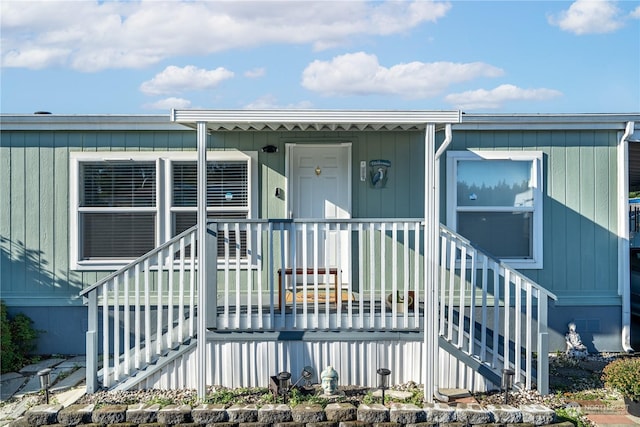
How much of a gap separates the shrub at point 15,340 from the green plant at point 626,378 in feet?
19.7

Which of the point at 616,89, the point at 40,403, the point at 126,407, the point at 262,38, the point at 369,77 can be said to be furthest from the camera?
the point at 369,77

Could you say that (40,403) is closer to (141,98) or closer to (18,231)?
(18,231)

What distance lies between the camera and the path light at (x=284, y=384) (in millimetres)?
4211

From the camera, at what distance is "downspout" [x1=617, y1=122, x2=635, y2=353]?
583 cm

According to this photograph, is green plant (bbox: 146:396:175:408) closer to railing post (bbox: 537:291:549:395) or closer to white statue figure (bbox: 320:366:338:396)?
white statue figure (bbox: 320:366:338:396)

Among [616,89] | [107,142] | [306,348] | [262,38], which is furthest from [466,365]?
[262,38]

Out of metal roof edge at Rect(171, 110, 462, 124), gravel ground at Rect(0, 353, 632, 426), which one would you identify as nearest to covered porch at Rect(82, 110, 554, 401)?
metal roof edge at Rect(171, 110, 462, 124)

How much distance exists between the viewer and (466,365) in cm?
450

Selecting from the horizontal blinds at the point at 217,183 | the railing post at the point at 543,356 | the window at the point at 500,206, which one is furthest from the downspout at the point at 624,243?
the horizontal blinds at the point at 217,183

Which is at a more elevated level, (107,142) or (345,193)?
(107,142)

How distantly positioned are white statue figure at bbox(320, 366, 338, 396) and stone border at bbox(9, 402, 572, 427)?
1.07ft

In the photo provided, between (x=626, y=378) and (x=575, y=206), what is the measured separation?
242cm

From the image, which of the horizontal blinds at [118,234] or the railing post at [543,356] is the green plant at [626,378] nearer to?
the railing post at [543,356]

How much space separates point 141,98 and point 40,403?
1032 centimetres
